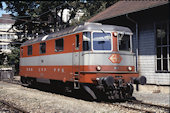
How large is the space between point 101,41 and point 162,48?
206 inches

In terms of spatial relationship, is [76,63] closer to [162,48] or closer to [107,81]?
[107,81]

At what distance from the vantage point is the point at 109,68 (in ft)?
36.7

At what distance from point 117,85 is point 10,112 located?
447cm

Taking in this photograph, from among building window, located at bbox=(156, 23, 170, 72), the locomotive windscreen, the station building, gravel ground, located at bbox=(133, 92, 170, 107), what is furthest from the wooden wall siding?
the locomotive windscreen

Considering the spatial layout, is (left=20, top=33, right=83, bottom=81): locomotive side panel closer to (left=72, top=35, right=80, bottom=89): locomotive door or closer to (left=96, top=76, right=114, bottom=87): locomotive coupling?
(left=72, top=35, right=80, bottom=89): locomotive door

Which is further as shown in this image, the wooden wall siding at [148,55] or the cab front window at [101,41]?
the wooden wall siding at [148,55]

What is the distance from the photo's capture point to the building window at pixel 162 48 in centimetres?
1480

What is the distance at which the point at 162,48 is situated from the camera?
15023 mm

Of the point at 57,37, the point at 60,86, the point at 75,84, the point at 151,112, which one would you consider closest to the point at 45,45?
the point at 57,37

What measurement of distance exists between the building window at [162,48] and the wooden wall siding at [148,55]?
231mm

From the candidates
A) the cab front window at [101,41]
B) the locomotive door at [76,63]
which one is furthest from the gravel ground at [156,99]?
the locomotive door at [76,63]

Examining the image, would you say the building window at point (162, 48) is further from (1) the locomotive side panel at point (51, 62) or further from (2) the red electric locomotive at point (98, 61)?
(1) the locomotive side panel at point (51, 62)

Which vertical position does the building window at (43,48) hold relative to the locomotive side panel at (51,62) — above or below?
above

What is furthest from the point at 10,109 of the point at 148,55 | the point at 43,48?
the point at 148,55
